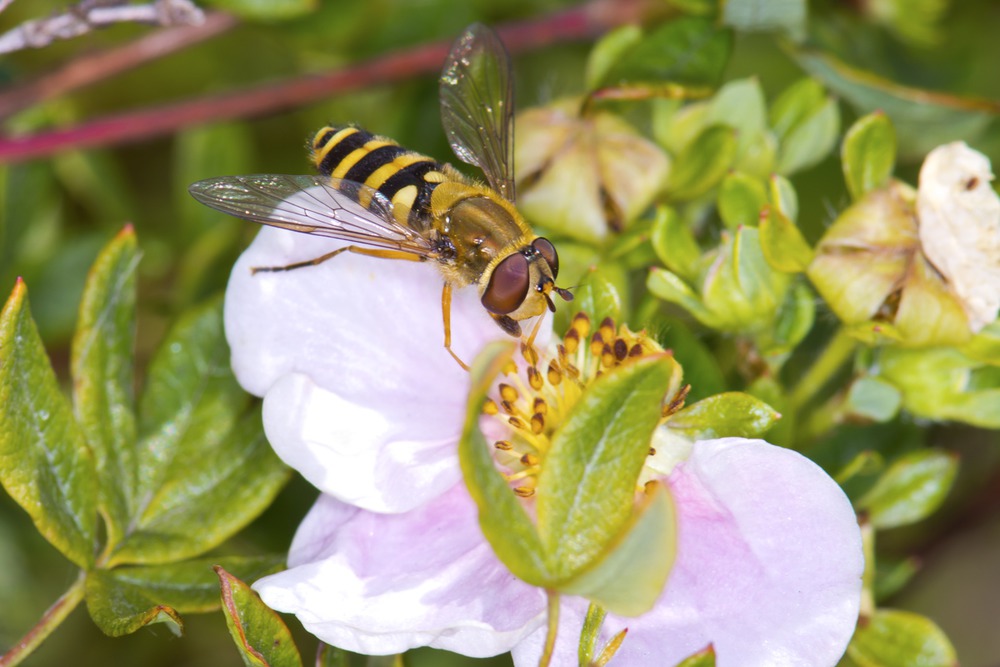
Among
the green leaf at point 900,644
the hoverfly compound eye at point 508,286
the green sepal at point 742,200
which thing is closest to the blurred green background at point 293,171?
the green sepal at point 742,200

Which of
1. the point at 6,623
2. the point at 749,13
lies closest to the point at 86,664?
the point at 6,623

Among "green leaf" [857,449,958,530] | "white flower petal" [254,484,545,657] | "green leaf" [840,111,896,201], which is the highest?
"green leaf" [840,111,896,201]

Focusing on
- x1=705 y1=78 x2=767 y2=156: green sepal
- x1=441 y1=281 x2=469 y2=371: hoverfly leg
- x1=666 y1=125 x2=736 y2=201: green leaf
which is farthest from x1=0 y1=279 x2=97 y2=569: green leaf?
x1=705 y1=78 x2=767 y2=156: green sepal

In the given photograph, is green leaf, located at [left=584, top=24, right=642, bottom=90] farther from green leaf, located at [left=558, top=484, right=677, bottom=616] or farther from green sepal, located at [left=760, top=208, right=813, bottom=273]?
green leaf, located at [left=558, top=484, right=677, bottom=616]

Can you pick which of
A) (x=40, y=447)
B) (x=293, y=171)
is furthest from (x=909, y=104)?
(x=40, y=447)

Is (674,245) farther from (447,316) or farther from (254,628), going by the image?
A: (254,628)

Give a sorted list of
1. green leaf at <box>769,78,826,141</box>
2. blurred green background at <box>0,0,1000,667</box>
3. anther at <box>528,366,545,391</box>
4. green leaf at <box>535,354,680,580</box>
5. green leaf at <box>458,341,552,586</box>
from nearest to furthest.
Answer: green leaf at <box>458,341,552,586</box> → green leaf at <box>535,354,680,580</box> → anther at <box>528,366,545,391</box> → green leaf at <box>769,78,826,141</box> → blurred green background at <box>0,0,1000,667</box>
